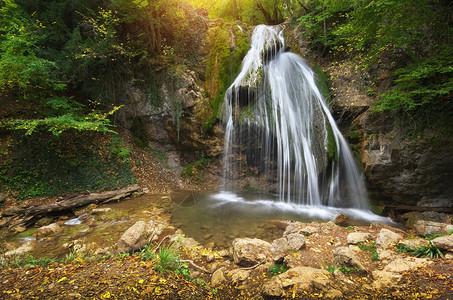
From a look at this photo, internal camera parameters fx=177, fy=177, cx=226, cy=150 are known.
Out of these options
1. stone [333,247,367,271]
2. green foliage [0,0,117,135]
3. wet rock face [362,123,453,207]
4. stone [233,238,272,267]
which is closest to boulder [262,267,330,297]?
stone [333,247,367,271]

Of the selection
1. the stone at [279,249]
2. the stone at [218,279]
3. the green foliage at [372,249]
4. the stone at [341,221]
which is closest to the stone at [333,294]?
the stone at [279,249]

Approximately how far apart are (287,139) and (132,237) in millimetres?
6675

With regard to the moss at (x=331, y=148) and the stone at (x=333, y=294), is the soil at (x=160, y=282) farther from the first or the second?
the moss at (x=331, y=148)

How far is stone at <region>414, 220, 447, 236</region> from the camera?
4.28 metres

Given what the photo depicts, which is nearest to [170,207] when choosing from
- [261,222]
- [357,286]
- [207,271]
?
[261,222]

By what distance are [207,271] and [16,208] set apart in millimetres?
5863

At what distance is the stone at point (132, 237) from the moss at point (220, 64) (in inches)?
228

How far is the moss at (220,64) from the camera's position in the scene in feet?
29.2

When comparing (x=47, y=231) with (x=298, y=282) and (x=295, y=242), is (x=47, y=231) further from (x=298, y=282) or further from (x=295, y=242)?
(x=295, y=242)

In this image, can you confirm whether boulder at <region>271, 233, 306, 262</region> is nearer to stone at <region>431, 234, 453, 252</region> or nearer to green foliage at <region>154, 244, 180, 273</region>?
green foliage at <region>154, 244, 180, 273</region>

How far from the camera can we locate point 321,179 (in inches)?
284

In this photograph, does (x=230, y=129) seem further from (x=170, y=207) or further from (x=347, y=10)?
(x=347, y=10)

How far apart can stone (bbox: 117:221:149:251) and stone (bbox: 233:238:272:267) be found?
1998mm

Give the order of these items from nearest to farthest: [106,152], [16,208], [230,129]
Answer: [16,208] < [106,152] < [230,129]
